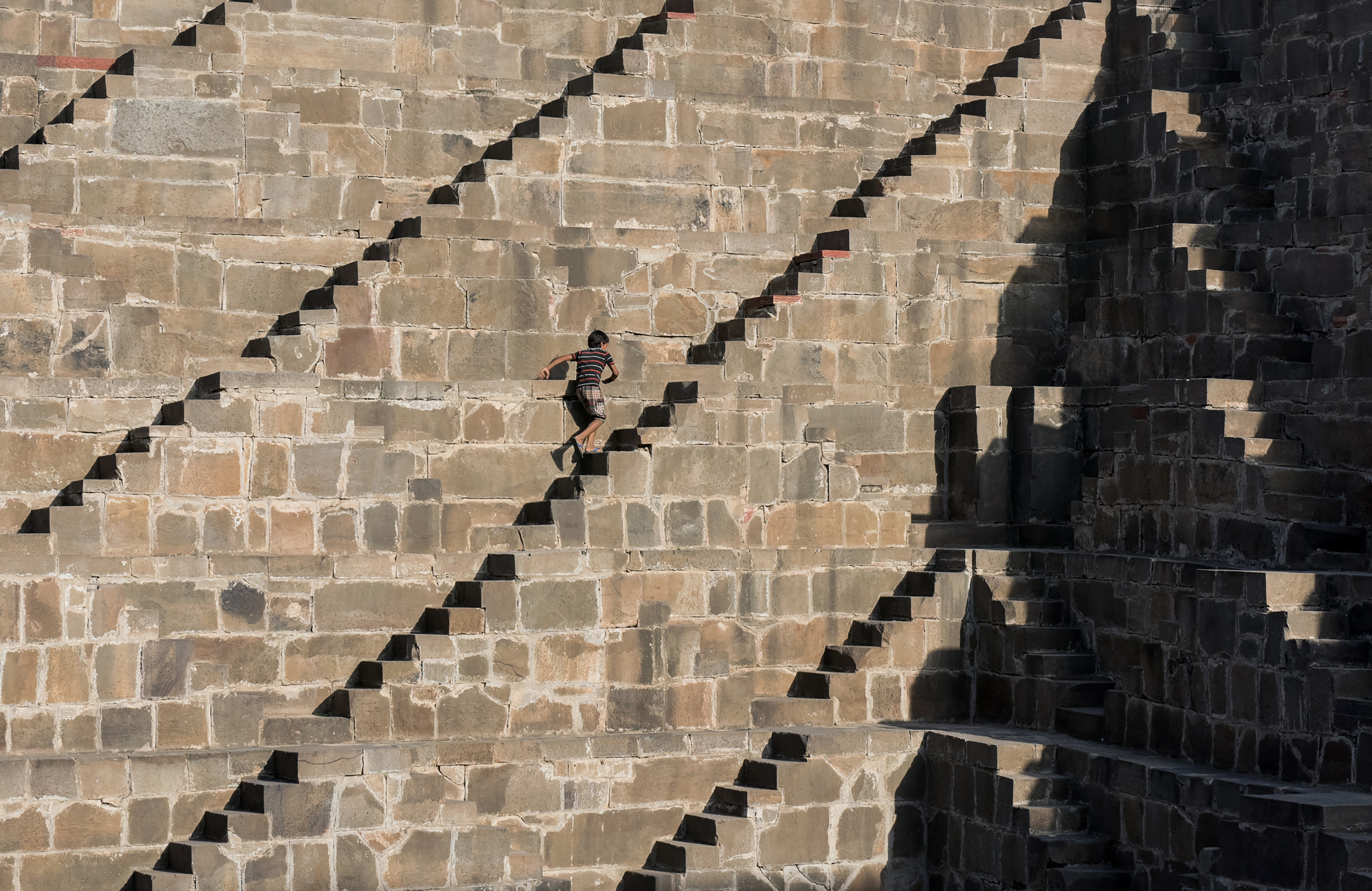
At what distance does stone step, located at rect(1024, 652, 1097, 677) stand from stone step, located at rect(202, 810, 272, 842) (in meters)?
6.27

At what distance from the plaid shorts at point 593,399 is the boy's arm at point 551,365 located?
0.33m

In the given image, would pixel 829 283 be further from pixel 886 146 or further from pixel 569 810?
pixel 569 810

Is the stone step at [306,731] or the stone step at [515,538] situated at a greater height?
the stone step at [515,538]

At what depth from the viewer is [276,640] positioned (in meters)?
16.7

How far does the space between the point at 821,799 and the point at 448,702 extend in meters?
3.02

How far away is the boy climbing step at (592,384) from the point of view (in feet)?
59.4

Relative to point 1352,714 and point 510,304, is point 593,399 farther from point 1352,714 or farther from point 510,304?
point 1352,714

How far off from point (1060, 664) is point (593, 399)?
435cm

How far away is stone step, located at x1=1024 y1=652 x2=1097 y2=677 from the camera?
17844 millimetres

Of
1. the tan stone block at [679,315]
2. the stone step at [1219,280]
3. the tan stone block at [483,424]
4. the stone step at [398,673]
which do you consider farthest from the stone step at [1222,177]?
the stone step at [398,673]

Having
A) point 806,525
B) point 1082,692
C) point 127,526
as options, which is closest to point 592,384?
point 806,525

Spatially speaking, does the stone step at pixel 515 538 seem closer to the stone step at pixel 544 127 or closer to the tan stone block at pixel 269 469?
the tan stone block at pixel 269 469

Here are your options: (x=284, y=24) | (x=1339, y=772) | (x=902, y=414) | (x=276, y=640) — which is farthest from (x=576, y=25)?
(x=1339, y=772)

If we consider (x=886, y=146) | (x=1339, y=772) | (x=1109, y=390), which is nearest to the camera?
(x=1339, y=772)
